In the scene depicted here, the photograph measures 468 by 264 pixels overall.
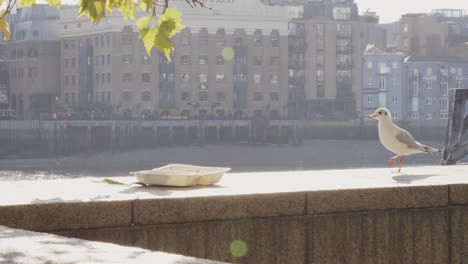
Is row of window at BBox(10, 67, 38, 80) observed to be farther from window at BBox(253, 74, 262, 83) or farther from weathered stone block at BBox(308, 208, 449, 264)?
weathered stone block at BBox(308, 208, 449, 264)

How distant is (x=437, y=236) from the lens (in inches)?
203

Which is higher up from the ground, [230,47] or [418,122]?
[230,47]

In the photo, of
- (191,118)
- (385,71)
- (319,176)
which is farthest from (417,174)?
(385,71)

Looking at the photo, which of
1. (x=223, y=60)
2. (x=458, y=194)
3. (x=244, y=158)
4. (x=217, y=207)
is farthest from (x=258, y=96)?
(x=217, y=207)

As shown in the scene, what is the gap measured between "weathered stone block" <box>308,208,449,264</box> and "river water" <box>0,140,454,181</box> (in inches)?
2627

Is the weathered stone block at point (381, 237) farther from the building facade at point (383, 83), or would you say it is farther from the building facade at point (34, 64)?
the building facade at point (383, 83)

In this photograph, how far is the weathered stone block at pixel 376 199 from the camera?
481 centimetres

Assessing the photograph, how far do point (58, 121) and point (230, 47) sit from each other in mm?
17481

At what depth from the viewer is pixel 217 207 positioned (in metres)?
4.55

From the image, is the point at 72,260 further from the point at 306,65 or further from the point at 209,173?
the point at 306,65

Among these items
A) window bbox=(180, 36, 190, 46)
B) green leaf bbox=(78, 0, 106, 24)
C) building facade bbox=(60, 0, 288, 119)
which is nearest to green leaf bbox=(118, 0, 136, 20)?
green leaf bbox=(78, 0, 106, 24)

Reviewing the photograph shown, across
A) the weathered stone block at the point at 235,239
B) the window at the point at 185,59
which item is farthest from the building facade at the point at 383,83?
the weathered stone block at the point at 235,239

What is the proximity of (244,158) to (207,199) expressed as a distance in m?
77.8

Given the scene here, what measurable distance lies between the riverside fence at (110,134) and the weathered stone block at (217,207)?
7718 centimetres
